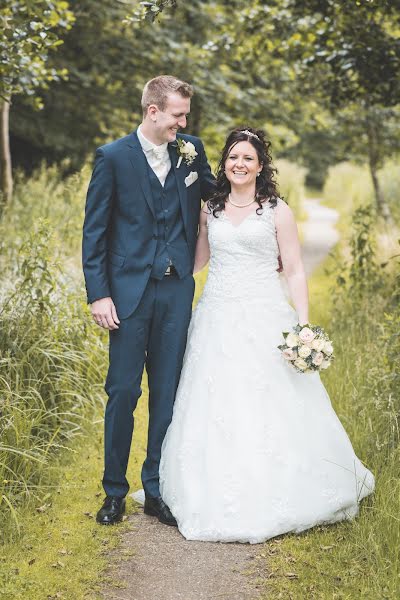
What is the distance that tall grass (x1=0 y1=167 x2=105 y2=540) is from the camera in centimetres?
409

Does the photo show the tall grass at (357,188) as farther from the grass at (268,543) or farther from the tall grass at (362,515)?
the grass at (268,543)

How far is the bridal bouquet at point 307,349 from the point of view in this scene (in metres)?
3.64

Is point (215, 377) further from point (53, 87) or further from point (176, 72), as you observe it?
point (53, 87)

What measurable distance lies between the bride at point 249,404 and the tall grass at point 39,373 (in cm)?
80

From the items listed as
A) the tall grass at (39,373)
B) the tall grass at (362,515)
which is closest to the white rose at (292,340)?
the tall grass at (362,515)

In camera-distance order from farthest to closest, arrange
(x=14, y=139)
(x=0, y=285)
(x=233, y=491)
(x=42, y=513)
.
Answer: (x=14, y=139) → (x=0, y=285) → (x=42, y=513) → (x=233, y=491)

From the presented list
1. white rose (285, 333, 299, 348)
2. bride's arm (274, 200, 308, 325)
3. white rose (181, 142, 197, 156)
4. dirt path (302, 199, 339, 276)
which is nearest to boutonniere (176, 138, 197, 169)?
white rose (181, 142, 197, 156)

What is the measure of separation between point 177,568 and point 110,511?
64cm

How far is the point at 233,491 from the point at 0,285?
294cm

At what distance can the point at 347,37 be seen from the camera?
21.5 ft

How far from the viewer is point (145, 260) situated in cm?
373

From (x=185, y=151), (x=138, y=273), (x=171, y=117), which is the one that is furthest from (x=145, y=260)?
(x=171, y=117)

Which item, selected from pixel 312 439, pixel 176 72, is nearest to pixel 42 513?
pixel 312 439

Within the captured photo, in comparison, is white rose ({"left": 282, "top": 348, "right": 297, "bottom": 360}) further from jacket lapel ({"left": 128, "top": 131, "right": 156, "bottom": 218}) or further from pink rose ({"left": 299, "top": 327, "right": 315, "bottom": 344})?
jacket lapel ({"left": 128, "top": 131, "right": 156, "bottom": 218})
